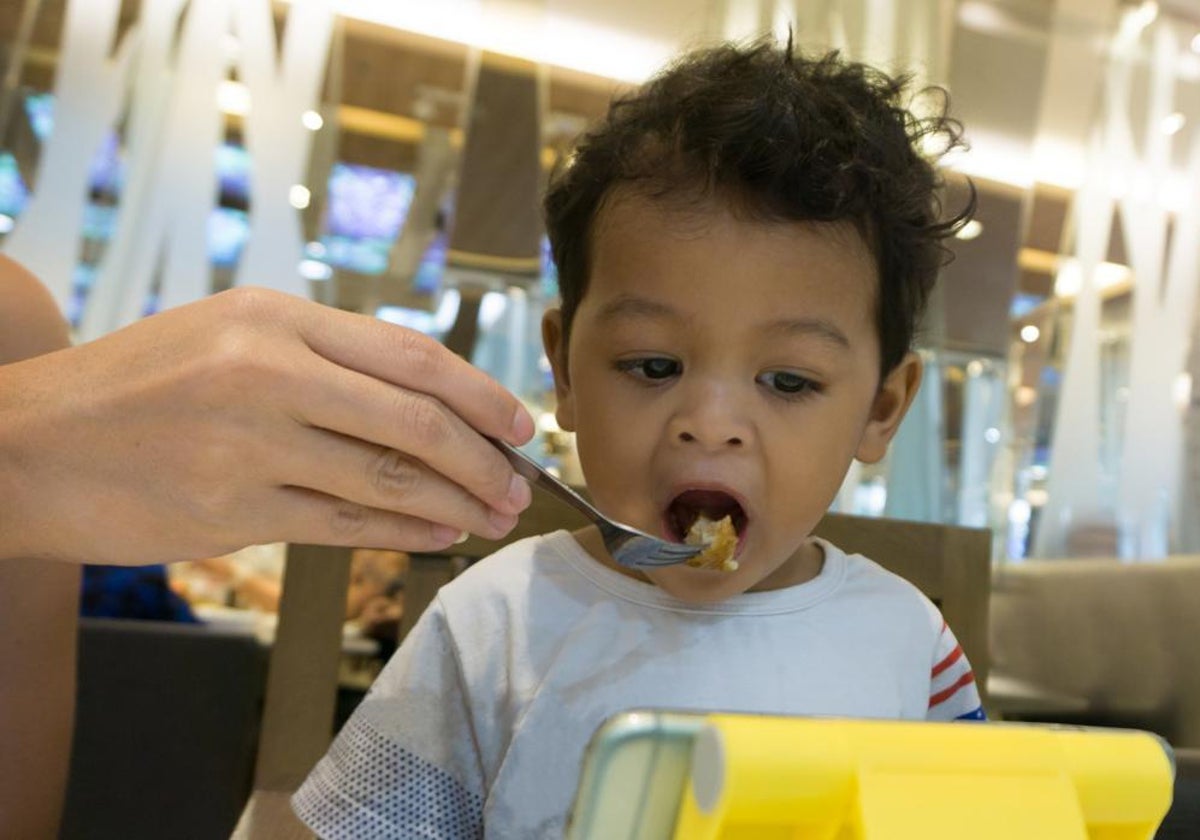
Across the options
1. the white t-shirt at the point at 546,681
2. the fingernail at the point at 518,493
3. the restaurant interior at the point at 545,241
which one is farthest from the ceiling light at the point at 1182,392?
the fingernail at the point at 518,493

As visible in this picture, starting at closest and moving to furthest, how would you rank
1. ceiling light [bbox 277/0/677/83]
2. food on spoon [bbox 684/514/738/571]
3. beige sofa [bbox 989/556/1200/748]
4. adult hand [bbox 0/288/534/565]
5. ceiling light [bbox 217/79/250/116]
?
1. adult hand [bbox 0/288/534/565]
2. food on spoon [bbox 684/514/738/571]
3. beige sofa [bbox 989/556/1200/748]
4. ceiling light [bbox 217/79/250/116]
5. ceiling light [bbox 277/0/677/83]

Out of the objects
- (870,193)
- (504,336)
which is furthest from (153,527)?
(504,336)

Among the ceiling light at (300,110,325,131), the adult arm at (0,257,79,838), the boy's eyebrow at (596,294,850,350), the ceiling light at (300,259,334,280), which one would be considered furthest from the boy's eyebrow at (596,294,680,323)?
the ceiling light at (300,110,325,131)

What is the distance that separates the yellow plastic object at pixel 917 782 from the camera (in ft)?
1.13

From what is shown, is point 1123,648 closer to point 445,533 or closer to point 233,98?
point 445,533

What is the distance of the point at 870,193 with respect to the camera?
0.83 metres

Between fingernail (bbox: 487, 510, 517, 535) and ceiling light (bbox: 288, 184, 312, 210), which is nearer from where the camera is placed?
fingernail (bbox: 487, 510, 517, 535)

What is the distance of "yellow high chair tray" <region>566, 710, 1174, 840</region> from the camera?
1.12 feet

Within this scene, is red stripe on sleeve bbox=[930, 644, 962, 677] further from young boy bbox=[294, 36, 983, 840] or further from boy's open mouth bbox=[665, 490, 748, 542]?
boy's open mouth bbox=[665, 490, 748, 542]

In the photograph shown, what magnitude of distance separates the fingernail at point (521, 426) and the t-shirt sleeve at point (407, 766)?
30 centimetres

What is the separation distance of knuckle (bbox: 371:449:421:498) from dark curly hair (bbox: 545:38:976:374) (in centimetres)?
35

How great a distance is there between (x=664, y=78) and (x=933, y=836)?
2.39 ft

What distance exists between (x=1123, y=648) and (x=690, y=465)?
2.06m

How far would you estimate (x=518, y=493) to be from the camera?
599 mm
